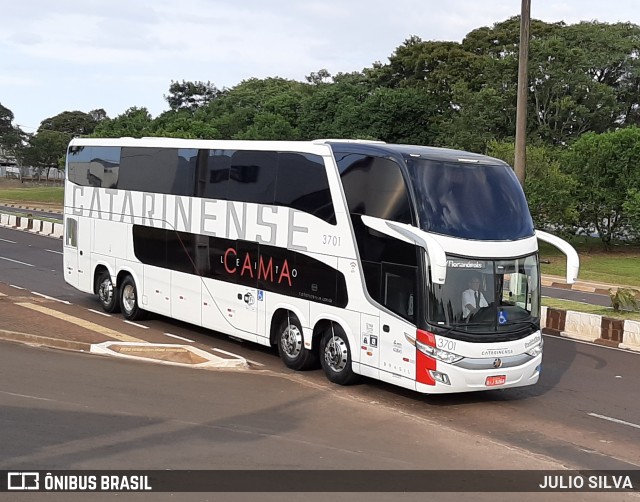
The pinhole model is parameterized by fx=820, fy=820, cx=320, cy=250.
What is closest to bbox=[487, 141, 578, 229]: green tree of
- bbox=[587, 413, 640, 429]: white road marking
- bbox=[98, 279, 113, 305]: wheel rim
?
bbox=[98, 279, 113, 305]: wheel rim

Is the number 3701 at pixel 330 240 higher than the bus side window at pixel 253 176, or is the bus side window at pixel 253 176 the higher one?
the bus side window at pixel 253 176

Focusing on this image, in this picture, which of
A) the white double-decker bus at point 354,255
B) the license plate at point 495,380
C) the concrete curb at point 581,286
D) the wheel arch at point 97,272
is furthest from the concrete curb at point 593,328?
the wheel arch at point 97,272

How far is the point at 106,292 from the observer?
19.5m

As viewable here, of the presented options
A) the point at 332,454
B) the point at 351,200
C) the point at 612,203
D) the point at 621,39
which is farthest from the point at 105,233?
the point at 621,39

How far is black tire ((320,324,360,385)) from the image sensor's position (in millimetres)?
13086

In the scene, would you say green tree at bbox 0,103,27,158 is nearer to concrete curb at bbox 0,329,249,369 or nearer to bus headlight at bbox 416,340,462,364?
concrete curb at bbox 0,329,249,369

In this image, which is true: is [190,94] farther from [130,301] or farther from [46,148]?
[130,301]

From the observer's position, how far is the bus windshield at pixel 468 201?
1180cm

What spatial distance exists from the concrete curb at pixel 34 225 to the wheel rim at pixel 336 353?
2893 cm

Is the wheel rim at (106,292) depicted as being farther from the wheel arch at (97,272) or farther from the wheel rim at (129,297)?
the wheel rim at (129,297)

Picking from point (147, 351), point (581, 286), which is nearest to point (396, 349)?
point (147, 351)

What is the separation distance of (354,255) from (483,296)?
2.16 meters

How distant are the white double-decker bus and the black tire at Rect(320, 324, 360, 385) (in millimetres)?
23

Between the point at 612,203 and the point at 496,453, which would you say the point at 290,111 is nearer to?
the point at 612,203
